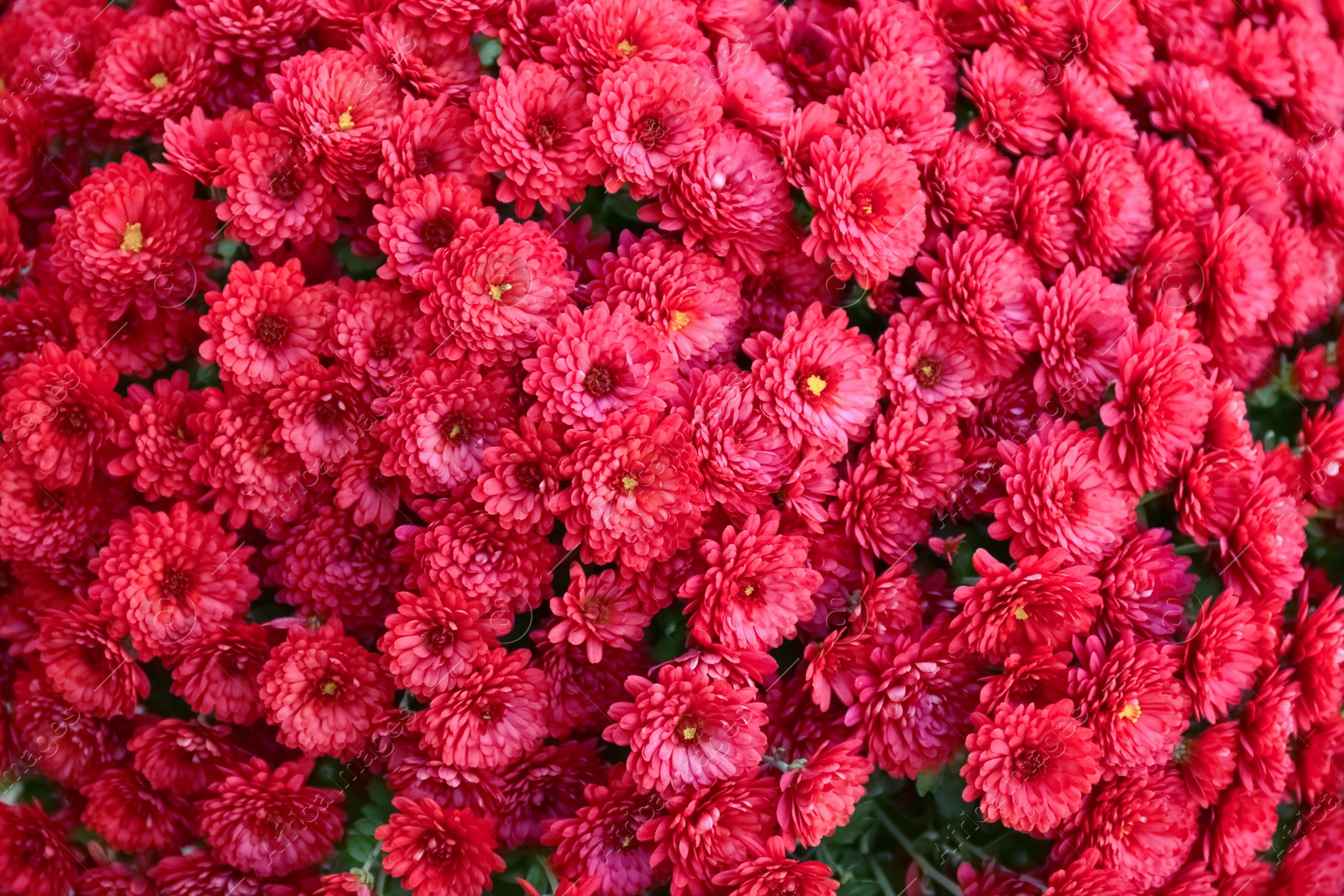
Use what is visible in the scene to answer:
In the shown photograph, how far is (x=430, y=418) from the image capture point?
1.17 meters

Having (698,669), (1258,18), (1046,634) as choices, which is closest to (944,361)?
(1046,634)

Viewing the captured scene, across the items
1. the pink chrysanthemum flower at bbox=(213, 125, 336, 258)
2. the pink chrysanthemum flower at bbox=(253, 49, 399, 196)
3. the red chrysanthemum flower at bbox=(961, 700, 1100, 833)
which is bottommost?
the red chrysanthemum flower at bbox=(961, 700, 1100, 833)

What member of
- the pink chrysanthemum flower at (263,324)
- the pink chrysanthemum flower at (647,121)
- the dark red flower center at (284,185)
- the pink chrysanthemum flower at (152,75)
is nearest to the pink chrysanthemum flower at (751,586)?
the pink chrysanthemum flower at (647,121)

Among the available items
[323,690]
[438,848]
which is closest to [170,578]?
[323,690]

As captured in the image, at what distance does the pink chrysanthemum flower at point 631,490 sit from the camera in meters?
A: 1.13

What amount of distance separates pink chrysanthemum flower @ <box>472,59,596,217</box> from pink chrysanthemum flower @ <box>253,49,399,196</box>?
12 cm

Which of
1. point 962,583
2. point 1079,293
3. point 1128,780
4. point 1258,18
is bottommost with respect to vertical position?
point 1128,780

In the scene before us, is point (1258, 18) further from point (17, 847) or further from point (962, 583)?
point (17, 847)

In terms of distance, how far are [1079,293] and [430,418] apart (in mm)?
840

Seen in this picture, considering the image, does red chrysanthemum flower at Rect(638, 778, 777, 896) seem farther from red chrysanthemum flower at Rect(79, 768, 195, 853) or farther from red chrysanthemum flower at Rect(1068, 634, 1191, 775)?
red chrysanthemum flower at Rect(79, 768, 195, 853)

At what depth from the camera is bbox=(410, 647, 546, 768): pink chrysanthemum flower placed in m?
1.14

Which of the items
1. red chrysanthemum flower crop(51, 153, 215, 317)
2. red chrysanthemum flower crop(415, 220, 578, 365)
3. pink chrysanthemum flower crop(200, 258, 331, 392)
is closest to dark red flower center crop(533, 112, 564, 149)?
red chrysanthemum flower crop(415, 220, 578, 365)

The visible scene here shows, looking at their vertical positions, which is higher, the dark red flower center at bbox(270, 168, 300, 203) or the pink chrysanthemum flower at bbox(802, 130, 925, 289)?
the pink chrysanthemum flower at bbox(802, 130, 925, 289)

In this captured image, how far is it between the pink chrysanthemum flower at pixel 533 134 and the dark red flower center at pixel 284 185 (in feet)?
0.76
